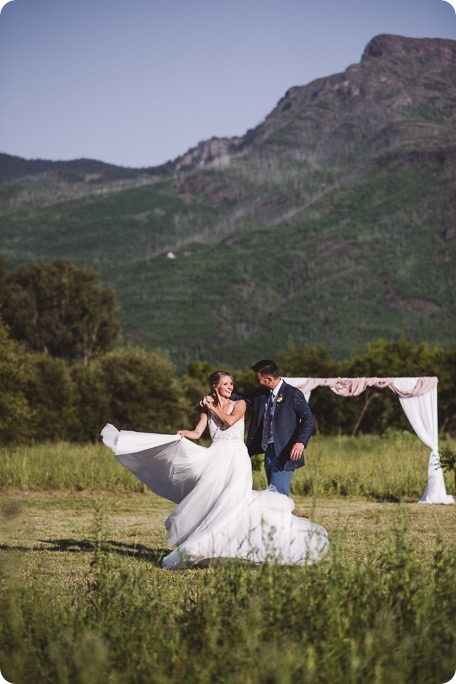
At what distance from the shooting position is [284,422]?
33.4 ft

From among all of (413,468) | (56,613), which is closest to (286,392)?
(56,613)

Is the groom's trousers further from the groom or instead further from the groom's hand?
the groom's hand

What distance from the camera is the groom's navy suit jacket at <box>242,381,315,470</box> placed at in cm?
1014

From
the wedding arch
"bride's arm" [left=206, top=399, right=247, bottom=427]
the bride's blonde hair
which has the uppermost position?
the bride's blonde hair

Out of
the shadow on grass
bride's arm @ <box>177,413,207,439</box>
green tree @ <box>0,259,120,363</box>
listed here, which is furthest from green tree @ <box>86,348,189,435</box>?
bride's arm @ <box>177,413,207,439</box>

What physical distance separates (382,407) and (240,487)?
43931 mm

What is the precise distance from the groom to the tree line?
16567 mm

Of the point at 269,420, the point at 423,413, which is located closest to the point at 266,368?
the point at 269,420

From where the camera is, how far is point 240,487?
374 inches

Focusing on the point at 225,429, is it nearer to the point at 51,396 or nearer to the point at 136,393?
the point at 51,396

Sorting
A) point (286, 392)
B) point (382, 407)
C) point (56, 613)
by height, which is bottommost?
point (382, 407)

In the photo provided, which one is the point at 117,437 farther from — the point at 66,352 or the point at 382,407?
the point at 66,352

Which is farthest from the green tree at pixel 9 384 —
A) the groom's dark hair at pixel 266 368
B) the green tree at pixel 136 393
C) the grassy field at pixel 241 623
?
the grassy field at pixel 241 623

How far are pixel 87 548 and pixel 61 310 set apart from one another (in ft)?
178
